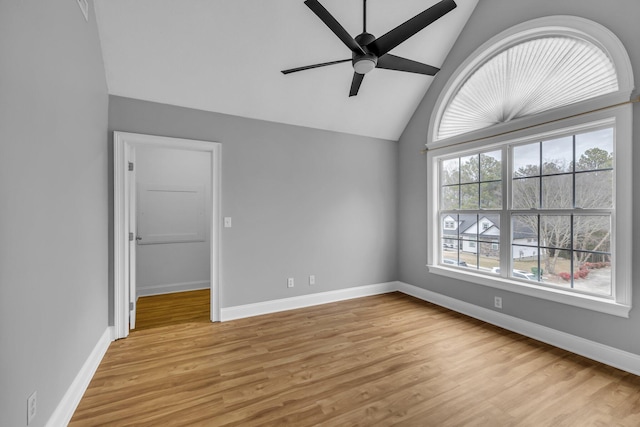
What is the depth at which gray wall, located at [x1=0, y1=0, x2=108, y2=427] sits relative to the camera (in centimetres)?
122

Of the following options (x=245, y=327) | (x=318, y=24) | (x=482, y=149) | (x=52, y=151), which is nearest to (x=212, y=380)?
(x=245, y=327)

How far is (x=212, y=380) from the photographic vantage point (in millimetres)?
2172

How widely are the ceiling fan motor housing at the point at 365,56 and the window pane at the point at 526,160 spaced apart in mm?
1958

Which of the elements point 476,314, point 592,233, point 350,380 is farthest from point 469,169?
point 350,380

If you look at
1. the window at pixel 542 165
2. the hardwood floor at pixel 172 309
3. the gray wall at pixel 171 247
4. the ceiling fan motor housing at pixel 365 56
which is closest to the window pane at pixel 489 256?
the window at pixel 542 165

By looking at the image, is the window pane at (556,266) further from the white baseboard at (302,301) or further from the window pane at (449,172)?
the white baseboard at (302,301)

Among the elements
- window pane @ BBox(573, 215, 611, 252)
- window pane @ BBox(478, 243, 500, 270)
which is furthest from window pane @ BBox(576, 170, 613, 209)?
window pane @ BBox(478, 243, 500, 270)

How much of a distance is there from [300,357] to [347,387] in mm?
582

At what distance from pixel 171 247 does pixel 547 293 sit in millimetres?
5049

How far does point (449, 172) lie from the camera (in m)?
3.89

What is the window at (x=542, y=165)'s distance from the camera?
2383mm

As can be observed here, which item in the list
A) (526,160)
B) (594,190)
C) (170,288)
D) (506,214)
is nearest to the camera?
(594,190)

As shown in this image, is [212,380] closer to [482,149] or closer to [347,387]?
[347,387]

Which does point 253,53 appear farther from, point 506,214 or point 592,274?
point 592,274
